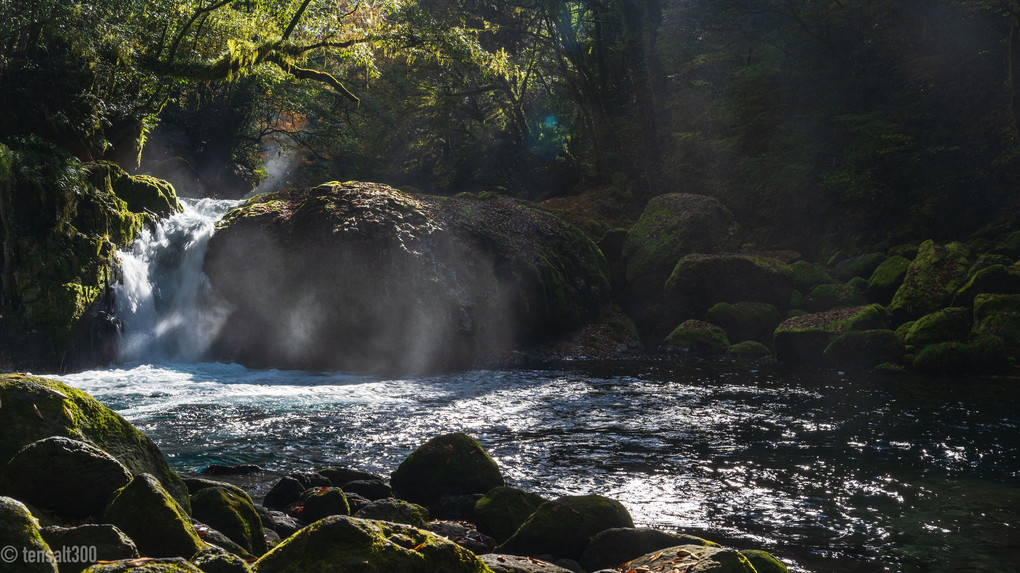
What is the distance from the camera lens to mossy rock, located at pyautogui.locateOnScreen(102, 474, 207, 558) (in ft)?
12.3

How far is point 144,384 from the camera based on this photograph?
12211mm

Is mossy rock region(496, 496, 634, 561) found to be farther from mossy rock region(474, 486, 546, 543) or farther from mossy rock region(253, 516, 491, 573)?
mossy rock region(253, 516, 491, 573)

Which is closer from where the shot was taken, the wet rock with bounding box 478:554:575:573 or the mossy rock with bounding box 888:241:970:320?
the wet rock with bounding box 478:554:575:573

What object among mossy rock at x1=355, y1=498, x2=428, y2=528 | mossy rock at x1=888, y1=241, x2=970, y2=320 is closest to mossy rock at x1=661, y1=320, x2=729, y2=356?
mossy rock at x1=888, y1=241, x2=970, y2=320

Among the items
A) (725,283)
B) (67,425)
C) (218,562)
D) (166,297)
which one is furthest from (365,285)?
(218,562)

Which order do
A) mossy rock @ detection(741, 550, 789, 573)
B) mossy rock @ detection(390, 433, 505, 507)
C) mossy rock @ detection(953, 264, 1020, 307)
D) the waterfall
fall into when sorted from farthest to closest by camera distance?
the waterfall → mossy rock @ detection(953, 264, 1020, 307) → mossy rock @ detection(390, 433, 505, 507) → mossy rock @ detection(741, 550, 789, 573)

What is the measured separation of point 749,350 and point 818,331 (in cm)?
162

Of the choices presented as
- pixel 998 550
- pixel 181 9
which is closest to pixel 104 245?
pixel 181 9

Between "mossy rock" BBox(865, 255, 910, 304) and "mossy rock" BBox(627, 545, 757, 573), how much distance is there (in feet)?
50.8

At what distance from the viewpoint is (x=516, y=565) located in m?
4.15

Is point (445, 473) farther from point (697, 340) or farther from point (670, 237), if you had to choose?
point (670, 237)

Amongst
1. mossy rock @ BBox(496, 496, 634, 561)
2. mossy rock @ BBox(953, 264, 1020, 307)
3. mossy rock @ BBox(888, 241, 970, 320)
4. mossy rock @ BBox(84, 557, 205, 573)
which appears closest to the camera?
mossy rock @ BBox(84, 557, 205, 573)

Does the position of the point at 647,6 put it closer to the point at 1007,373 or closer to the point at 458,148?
the point at 458,148

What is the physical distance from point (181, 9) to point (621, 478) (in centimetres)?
1582
